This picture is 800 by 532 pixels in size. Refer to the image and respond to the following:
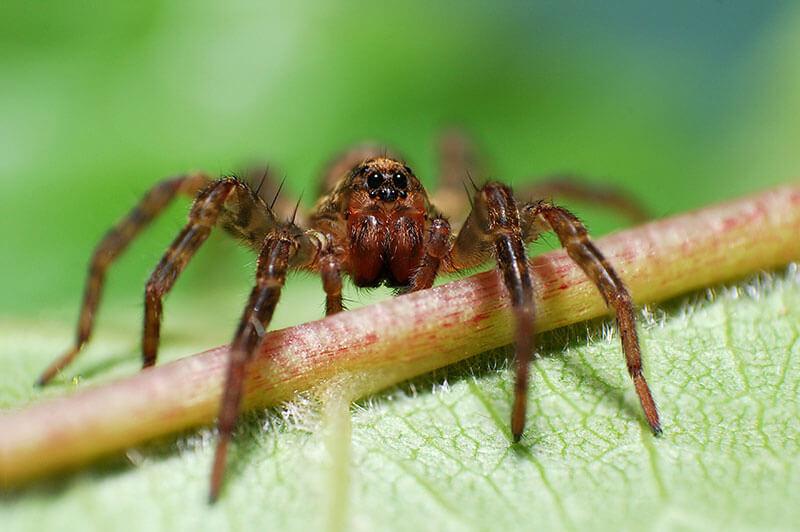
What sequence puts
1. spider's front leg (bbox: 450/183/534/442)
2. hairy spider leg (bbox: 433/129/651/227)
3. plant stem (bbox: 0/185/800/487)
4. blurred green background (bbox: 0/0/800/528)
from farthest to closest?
hairy spider leg (bbox: 433/129/651/227)
blurred green background (bbox: 0/0/800/528)
spider's front leg (bbox: 450/183/534/442)
plant stem (bbox: 0/185/800/487)

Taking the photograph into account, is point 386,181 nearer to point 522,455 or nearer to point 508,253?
point 508,253

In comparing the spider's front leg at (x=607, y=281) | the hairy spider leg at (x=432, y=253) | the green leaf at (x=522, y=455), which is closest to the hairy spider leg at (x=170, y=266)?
the green leaf at (x=522, y=455)

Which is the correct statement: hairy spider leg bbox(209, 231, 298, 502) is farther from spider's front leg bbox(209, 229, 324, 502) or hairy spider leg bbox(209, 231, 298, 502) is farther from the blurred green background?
the blurred green background

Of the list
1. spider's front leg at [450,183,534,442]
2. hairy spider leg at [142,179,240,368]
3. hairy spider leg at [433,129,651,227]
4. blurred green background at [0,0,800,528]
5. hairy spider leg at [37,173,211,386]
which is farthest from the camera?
hairy spider leg at [433,129,651,227]

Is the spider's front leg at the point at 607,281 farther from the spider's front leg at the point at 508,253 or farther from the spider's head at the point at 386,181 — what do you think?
the spider's head at the point at 386,181

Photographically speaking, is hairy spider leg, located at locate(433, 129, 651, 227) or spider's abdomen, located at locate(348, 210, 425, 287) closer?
spider's abdomen, located at locate(348, 210, 425, 287)

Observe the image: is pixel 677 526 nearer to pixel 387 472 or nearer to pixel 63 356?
pixel 387 472

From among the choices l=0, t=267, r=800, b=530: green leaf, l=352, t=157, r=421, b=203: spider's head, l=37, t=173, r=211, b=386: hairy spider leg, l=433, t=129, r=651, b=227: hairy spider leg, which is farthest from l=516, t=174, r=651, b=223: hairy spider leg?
l=37, t=173, r=211, b=386: hairy spider leg
